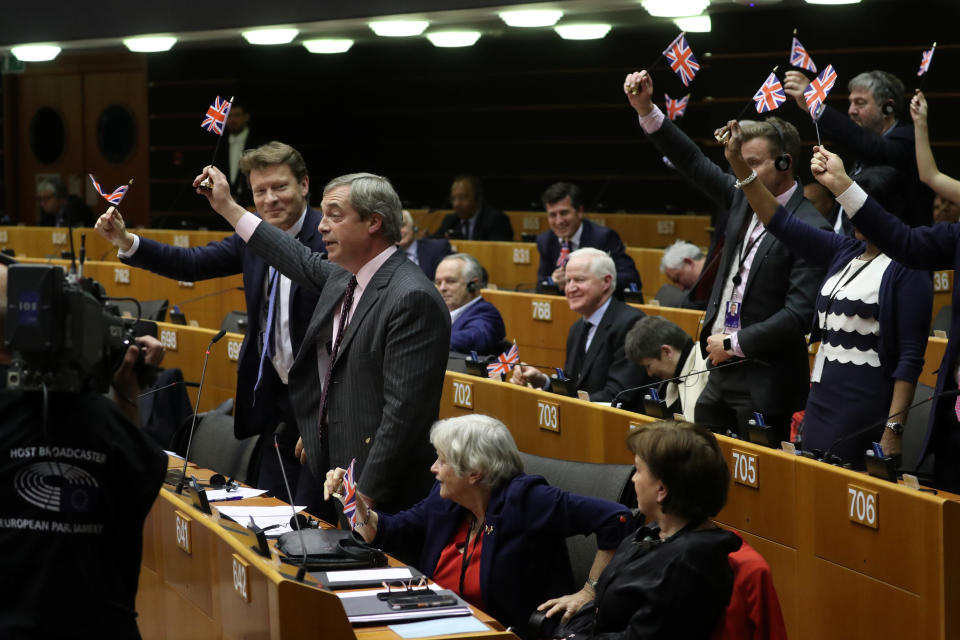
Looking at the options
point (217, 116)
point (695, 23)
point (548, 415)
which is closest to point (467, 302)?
point (548, 415)

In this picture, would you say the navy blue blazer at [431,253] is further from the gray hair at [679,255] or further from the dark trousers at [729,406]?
the dark trousers at [729,406]

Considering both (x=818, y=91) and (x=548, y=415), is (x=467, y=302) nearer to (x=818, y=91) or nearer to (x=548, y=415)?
(x=548, y=415)

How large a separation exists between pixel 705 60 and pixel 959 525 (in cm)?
657

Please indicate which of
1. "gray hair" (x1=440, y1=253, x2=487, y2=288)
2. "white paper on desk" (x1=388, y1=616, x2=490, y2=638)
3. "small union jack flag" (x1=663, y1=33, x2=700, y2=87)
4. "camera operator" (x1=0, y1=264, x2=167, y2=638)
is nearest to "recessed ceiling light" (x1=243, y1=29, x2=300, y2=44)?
"gray hair" (x1=440, y1=253, x2=487, y2=288)

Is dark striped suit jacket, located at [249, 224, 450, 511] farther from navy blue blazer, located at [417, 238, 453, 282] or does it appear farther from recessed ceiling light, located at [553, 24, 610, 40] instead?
recessed ceiling light, located at [553, 24, 610, 40]

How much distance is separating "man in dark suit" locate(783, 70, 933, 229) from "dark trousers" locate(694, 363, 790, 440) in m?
1.38

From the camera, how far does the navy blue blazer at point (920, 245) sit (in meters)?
2.97

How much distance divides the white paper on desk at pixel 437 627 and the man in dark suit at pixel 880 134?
2860mm

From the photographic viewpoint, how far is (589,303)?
14.5 feet

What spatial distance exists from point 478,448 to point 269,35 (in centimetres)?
533

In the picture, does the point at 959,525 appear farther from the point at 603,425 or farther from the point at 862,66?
the point at 862,66

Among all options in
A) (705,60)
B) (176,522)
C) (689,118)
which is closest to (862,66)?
(705,60)

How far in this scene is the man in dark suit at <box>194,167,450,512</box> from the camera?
2.94 m

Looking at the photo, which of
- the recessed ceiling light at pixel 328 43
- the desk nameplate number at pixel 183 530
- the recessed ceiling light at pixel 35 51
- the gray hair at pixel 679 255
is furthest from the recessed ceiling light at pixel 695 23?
the desk nameplate number at pixel 183 530
